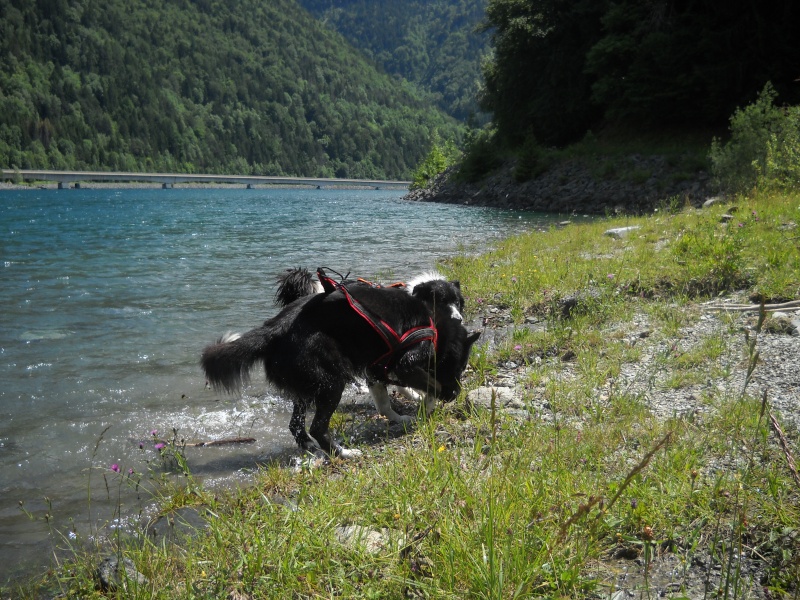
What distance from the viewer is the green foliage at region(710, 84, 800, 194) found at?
1286cm

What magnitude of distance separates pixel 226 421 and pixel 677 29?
3600 cm

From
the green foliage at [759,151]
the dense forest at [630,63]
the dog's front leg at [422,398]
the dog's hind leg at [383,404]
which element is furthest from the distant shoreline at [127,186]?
the dog's hind leg at [383,404]

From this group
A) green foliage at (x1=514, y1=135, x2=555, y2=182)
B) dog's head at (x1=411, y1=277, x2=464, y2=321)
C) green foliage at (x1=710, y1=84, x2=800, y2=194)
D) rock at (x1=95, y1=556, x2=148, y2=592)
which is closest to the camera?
rock at (x1=95, y1=556, x2=148, y2=592)

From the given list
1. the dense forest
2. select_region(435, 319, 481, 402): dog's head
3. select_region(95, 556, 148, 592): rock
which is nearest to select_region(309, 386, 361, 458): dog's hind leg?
select_region(435, 319, 481, 402): dog's head

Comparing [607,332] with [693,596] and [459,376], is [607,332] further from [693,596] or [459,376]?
[693,596]

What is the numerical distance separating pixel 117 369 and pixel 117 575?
4456 millimetres

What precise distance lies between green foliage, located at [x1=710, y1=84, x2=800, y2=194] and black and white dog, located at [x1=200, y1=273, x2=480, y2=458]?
1058 cm

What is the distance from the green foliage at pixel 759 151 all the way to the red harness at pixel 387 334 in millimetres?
10770

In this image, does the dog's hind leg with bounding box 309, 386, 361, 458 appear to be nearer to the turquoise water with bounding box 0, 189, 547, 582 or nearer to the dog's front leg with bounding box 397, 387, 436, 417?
the turquoise water with bounding box 0, 189, 547, 582

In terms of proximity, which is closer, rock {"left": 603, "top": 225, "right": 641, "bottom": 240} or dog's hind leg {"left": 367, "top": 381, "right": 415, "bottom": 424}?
dog's hind leg {"left": 367, "top": 381, "right": 415, "bottom": 424}

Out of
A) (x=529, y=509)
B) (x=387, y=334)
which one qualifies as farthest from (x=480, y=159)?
(x=529, y=509)

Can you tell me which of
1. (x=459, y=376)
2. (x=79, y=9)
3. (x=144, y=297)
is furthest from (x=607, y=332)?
(x=79, y=9)

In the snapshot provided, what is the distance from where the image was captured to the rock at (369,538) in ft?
9.41

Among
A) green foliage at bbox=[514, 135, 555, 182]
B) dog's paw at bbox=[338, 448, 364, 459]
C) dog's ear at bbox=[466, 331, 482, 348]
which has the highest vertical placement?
green foliage at bbox=[514, 135, 555, 182]
